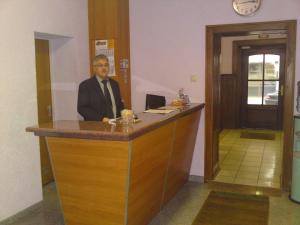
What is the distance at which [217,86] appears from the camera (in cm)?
464

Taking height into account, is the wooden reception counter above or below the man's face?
below

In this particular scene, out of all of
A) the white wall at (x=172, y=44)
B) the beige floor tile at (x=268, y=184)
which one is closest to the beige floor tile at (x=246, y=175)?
the beige floor tile at (x=268, y=184)

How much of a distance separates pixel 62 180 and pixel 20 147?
3.14 feet

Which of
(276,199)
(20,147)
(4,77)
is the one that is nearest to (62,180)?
(20,147)

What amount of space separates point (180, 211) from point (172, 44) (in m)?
2.23

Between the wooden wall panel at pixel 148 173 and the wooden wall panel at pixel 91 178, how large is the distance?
98 millimetres

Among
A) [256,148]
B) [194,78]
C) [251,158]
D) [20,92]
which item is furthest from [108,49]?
[256,148]

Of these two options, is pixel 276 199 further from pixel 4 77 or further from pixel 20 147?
pixel 4 77

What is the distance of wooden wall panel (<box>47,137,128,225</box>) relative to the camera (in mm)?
2482

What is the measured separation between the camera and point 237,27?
415 cm

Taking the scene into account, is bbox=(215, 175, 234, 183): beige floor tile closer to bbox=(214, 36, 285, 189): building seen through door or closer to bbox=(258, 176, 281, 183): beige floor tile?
bbox=(258, 176, 281, 183): beige floor tile

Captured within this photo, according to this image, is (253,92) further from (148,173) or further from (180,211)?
(148,173)

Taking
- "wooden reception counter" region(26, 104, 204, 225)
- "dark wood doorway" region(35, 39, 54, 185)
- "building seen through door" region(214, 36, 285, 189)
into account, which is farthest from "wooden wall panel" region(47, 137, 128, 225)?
"building seen through door" region(214, 36, 285, 189)

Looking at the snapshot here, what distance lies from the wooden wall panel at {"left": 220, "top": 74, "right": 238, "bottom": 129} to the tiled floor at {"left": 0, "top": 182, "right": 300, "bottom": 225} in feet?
14.0
